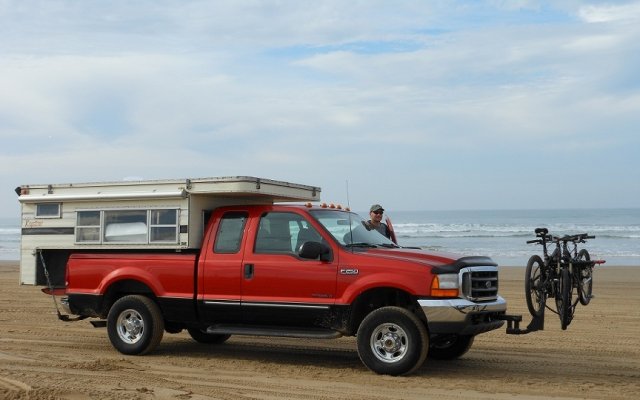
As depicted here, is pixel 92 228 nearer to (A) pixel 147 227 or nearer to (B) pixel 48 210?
(B) pixel 48 210

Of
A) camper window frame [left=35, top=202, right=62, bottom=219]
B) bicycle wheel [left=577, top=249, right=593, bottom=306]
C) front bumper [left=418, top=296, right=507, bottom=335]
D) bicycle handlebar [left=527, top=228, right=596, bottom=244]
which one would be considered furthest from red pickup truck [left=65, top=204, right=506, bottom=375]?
bicycle wheel [left=577, top=249, right=593, bottom=306]

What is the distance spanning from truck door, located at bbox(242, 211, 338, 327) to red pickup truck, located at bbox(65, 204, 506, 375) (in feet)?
0.04

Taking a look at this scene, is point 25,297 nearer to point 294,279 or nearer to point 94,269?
point 94,269

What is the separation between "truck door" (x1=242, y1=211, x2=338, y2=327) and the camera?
922 centimetres

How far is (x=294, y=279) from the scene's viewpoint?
9.34m

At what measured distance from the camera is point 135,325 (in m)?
10.4

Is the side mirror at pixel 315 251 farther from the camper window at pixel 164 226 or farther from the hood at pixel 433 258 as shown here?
the camper window at pixel 164 226

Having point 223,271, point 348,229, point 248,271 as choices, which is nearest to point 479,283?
point 348,229

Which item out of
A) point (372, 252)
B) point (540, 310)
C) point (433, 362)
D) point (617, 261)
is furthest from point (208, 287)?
point (617, 261)

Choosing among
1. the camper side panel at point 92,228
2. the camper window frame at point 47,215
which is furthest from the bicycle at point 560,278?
the camper window frame at point 47,215

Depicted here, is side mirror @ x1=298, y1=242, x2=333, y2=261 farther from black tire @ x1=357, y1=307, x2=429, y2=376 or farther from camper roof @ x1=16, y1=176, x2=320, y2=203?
camper roof @ x1=16, y1=176, x2=320, y2=203

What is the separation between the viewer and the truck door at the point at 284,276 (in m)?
9.22

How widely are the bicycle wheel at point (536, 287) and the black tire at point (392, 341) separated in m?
1.37

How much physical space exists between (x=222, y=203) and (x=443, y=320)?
3383mm
